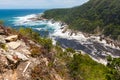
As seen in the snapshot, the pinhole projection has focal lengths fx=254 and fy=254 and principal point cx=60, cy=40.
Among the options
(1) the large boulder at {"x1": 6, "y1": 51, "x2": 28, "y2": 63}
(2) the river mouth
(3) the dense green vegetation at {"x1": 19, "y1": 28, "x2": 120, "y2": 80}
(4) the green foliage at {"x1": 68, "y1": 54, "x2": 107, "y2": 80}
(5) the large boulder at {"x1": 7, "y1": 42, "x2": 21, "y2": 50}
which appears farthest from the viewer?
(2) the river mouth

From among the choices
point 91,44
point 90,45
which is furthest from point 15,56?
point 91,44

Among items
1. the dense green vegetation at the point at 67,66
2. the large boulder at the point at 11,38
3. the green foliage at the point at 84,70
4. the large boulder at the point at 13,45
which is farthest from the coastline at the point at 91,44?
the large boulder at the point at 13,45

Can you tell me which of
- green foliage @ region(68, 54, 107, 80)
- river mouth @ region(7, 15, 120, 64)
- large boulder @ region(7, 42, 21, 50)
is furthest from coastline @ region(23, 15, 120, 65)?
large boulder @ region(7, 42, 21, 50)

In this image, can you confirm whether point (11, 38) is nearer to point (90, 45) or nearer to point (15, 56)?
point (15, 56)

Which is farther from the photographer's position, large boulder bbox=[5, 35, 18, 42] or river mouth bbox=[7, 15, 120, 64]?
river mouth bbox=[7, 15, 120, 64]

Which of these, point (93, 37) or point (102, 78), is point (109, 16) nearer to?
point (93, 37)

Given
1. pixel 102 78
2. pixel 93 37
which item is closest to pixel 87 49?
pixel 93 37

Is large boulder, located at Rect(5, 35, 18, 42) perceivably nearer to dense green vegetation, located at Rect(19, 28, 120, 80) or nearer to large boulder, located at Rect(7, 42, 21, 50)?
large boulder, located at Rect(7, 42, 21, 50)

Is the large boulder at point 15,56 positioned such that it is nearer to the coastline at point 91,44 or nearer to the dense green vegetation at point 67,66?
the dense green vegetation at point 67,66
